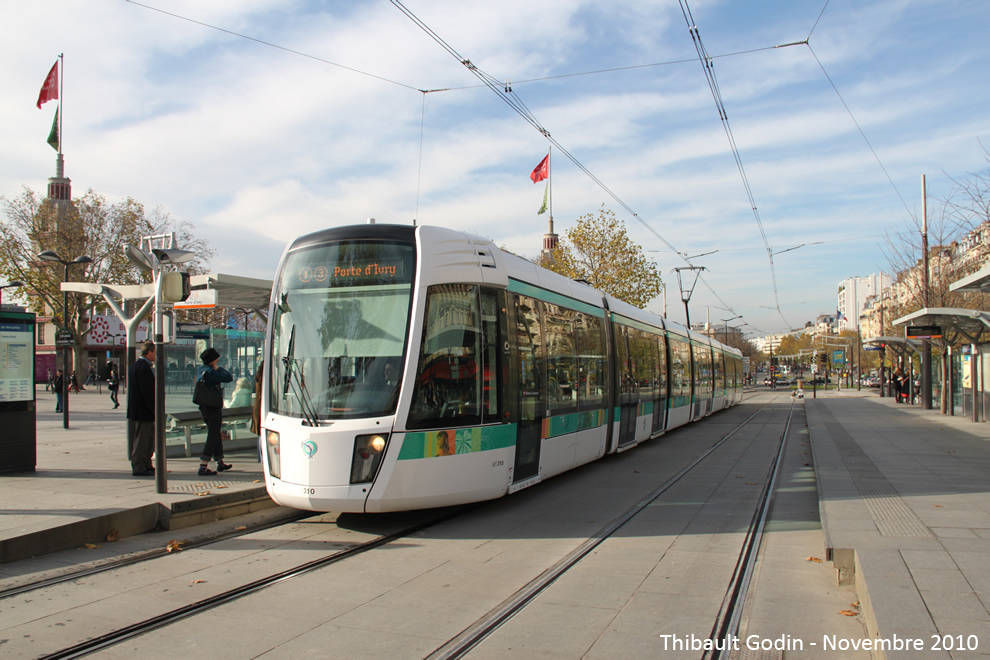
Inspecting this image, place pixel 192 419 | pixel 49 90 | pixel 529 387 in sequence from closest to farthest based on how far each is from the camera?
pixel 529 387, pixel 192 419, pixel 49 90

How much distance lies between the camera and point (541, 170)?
27703 millimetres

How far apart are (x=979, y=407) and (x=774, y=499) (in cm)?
1627

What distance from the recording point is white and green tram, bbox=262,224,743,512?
23.5 feet

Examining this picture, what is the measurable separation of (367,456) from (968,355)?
22656 millimetres

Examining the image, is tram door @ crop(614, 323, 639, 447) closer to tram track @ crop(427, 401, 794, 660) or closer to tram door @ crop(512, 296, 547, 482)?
tram track @ crop(427, 401, 794, 660)

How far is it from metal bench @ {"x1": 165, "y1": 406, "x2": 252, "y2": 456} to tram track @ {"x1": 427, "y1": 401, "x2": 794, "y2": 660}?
22.8ft

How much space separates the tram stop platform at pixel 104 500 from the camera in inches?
270

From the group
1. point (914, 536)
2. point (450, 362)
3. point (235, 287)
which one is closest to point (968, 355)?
point (914, 536)

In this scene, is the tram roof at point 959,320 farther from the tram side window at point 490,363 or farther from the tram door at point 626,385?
the tram side window at point 490,363

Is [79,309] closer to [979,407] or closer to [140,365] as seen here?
[140,365]

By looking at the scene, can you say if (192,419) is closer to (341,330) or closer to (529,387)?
(341,330)

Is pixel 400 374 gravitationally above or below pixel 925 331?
below

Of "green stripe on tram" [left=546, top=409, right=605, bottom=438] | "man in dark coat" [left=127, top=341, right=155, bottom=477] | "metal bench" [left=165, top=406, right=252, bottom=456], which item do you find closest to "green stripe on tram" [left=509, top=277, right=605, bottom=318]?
"green stripe on tram" [left=546, top=409, right=605, bottom=438]

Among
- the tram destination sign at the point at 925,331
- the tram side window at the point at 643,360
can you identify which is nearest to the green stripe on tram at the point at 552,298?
the tram side window at the point at 643,360
